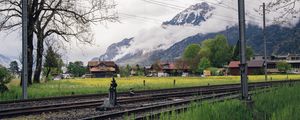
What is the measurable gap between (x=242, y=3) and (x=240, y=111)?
14.6 feet

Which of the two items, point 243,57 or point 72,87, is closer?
point 243,57

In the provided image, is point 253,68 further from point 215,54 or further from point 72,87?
point 72,87

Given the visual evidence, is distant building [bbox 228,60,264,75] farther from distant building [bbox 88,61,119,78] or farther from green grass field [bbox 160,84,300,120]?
green grass field [bbox 160,84,300,120]

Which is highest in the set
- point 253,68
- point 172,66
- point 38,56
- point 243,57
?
point 172,66

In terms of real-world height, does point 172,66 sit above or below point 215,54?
below

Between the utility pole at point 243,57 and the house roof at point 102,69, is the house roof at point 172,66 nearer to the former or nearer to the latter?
the house roof at point 102,69

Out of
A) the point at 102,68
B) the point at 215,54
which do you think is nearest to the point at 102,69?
the point at 102,68

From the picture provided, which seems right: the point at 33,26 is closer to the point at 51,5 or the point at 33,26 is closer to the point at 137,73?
the point at 51,5

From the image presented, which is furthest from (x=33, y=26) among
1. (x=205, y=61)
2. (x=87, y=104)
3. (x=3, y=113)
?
(x=205, y=61)

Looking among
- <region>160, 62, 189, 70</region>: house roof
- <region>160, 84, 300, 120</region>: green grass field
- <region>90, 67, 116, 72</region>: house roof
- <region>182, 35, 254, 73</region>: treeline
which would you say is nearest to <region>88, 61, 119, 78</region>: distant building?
<region>90, 67, 116, 72</region>: house roof

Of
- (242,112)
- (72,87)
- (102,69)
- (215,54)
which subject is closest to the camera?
(242,112)

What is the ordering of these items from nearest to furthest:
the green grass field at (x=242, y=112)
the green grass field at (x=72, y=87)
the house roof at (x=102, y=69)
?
the green grass field at (x=242, y=112), the green grass field at (x=72, y=87), the house roof at (x=102, y=69)

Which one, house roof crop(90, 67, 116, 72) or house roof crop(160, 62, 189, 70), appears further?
house roof crop(160, 62, 189, 70)

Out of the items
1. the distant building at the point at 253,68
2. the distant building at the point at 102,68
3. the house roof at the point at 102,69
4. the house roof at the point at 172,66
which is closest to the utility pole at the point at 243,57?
the distant building at the point at 253,68
